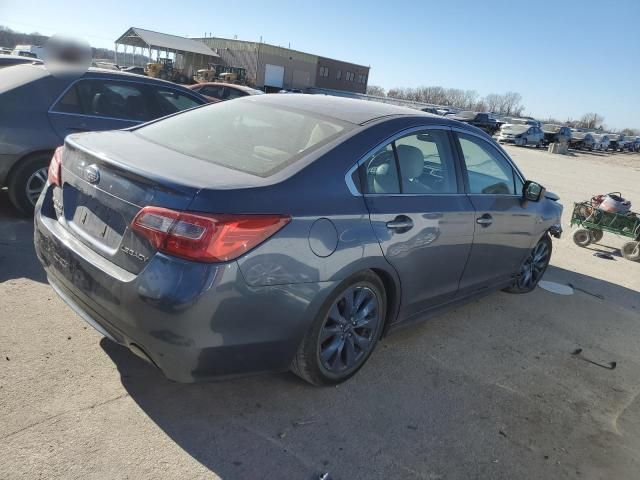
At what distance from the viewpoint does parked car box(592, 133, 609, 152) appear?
44938mm

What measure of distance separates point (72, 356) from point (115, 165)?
4.20ft

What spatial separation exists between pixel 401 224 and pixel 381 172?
0.33 meters

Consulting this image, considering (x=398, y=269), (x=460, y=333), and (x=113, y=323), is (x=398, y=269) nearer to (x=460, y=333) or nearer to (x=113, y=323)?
(x=460, y=333)

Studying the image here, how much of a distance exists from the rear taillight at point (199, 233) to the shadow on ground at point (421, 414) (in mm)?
980

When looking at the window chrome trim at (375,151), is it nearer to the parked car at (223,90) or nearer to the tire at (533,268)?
the tire at (533,268)

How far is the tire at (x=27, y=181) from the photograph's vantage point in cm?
505

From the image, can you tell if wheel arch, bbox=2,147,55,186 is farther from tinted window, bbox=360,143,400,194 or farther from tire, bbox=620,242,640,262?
tire, bbox=620,242,640,262

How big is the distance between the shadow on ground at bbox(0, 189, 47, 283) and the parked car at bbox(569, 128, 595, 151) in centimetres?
4420

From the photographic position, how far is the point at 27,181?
511 centimetres

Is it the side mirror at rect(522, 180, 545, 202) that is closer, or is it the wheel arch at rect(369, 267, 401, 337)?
the wheel arch at rect(369, 267, 401, 337)

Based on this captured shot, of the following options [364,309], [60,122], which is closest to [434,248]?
[364,309]

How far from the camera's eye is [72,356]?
309 centimetres

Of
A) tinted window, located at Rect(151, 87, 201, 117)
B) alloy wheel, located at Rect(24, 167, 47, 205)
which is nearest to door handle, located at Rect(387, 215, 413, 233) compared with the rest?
alloy wheel, located at Rect(24, 167, 47, 205)

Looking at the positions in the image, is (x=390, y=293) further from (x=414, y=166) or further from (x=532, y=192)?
(x=532, y=192)
